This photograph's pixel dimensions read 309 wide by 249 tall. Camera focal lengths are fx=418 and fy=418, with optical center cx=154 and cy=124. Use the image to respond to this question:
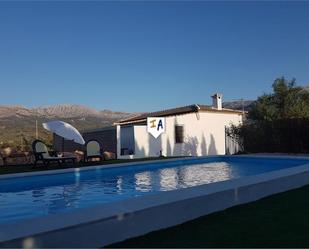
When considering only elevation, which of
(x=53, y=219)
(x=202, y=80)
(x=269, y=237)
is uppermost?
(x=202, y=80)

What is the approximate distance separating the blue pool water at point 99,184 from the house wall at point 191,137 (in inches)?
336

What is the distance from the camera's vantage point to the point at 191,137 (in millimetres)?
29031

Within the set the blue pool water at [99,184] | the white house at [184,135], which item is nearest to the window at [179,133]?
the white house at [184,135]

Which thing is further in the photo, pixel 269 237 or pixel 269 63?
pixel 269 63

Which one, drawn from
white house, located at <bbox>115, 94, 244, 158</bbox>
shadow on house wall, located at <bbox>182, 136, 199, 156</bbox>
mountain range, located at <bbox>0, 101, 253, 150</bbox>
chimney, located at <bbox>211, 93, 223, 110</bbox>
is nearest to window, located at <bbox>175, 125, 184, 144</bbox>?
white house, located at <bbox>115, 94, 244, 158</bbox>

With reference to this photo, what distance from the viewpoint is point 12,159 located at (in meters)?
17.1

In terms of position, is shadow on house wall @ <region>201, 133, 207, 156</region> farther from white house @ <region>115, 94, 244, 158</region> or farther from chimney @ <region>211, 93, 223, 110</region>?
chimney @ <region>211, 93, 223, 110</region>

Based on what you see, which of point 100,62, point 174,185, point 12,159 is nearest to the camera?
point 174,185

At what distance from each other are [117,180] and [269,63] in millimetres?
21844

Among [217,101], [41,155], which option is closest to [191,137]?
[217,101]

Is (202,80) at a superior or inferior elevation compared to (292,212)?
superior

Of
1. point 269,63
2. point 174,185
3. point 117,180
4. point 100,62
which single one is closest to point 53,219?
point 174,185

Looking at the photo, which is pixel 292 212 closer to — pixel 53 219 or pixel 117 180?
pixel 53 219

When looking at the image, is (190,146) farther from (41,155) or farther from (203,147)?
(41,155)
